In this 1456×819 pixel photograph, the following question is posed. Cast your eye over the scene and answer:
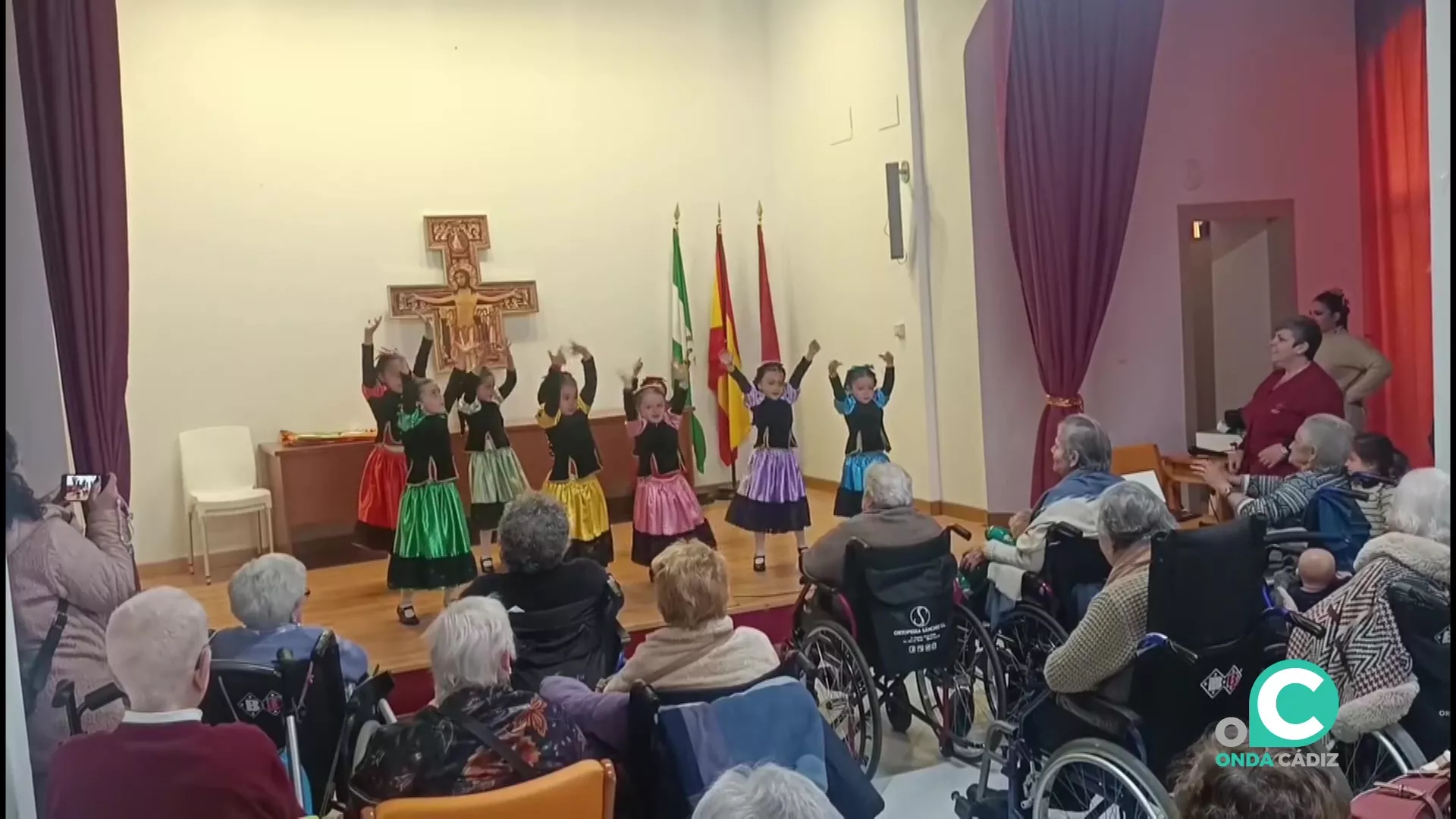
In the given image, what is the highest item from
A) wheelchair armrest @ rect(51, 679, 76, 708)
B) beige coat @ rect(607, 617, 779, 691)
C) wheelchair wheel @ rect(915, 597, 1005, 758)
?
beige coat @ rect(607, 617, 779, 691)

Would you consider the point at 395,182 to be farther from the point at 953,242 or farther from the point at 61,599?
the point at 61,599

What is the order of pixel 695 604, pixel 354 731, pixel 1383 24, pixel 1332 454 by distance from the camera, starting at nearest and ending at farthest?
pixel 695 604
pixel 354 731
pixel 1332 454
pixel 1383 24

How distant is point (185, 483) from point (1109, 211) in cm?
514

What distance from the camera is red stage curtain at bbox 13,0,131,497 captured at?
149 inches

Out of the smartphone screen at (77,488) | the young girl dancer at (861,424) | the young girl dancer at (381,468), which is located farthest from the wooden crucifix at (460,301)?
the smartphone screen at (77,488)

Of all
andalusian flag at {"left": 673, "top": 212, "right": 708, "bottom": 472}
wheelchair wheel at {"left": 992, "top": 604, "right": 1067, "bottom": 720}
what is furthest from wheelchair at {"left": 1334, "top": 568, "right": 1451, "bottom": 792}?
andalusian flag at {"left": 673, "top": 212, "right": 708, "bottom": 472}

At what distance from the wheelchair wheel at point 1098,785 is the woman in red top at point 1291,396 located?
2522 mm

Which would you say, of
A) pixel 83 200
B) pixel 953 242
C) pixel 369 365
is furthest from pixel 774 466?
pixel 83 200

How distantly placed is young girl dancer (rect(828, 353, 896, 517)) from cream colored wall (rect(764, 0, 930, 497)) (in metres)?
1.30

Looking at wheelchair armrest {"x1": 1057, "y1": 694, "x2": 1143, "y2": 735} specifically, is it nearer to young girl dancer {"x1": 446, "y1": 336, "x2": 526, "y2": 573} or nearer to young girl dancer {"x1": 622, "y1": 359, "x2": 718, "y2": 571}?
young girl dancer {"x1": 622, "y1": 359, "x2": 718, "y2": 571}

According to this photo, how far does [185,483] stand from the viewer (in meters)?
6.27

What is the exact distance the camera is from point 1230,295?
23.9 feet

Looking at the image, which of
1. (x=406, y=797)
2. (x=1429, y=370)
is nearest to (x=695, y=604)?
(x=406, y=797)

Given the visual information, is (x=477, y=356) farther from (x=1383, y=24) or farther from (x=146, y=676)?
(x=1383, y=24)
